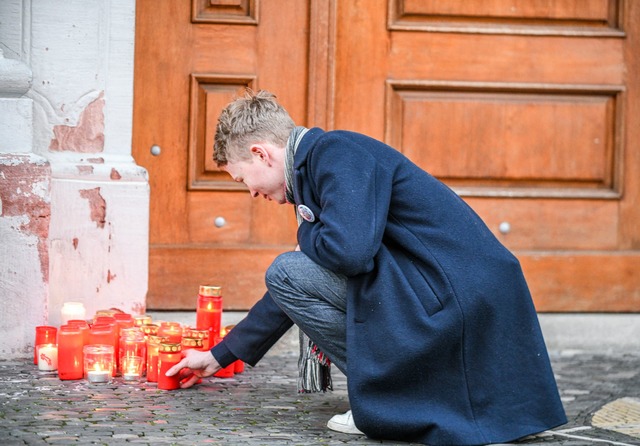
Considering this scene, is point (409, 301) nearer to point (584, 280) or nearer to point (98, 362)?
point (98, 362)

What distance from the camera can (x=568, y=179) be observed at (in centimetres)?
414

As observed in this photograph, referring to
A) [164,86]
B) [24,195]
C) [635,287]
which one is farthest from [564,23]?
[24,195]

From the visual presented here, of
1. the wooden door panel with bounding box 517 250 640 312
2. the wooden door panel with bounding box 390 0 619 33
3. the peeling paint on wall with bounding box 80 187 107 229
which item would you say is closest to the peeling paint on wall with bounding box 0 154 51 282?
the peeling paint on wall with bounding box 80 187 107 229

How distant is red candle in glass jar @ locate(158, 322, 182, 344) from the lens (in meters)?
3.25

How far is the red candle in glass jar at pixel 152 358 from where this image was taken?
3.18 metres

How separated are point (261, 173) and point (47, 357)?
3.81 ft

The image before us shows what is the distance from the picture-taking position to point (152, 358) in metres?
3.21

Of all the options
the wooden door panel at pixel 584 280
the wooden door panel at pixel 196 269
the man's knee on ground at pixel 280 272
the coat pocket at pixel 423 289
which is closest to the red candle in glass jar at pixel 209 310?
the wooden door panel at pixel 196 269

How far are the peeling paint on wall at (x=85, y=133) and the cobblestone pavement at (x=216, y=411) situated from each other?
0.84 m

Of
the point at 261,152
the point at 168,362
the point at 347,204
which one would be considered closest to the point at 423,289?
the point at 347,204

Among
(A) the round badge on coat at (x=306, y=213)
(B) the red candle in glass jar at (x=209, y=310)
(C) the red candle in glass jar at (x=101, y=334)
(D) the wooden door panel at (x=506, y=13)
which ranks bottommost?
(C) the red candle in glass jar at (x=101, y=334)

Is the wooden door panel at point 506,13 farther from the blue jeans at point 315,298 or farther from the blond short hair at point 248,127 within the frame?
the blue jeans at point 315,298

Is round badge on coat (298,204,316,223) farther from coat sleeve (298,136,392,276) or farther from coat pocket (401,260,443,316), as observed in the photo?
coat pocket (401,260,443,316)

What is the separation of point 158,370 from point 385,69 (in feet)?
5.26
